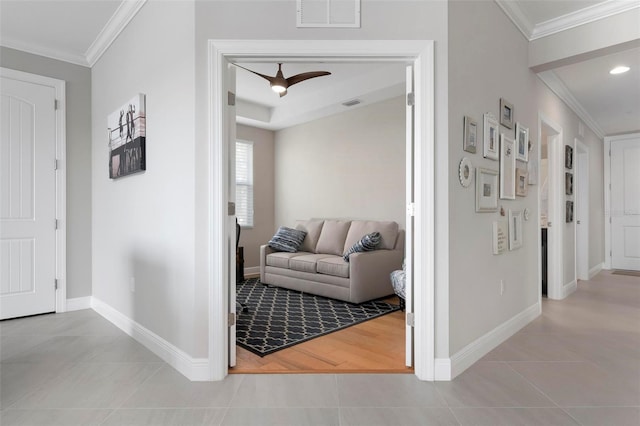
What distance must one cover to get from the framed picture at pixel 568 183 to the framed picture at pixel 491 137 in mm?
2449

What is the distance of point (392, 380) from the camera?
7.23 ft

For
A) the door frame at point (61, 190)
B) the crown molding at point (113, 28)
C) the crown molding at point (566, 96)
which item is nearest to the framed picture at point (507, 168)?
the crown molding at point (566, 96)

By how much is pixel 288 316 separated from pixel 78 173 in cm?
271

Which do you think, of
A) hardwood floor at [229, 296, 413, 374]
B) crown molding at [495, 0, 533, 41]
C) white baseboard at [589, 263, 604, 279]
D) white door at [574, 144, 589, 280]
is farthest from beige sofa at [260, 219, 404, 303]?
white baseboard at [589, 263, 604, 279]

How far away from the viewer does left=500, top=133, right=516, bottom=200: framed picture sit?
2.88 metres

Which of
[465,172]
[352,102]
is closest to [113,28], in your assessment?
[352,102]

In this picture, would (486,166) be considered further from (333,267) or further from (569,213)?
(569,213)

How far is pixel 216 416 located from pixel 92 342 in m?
1.65

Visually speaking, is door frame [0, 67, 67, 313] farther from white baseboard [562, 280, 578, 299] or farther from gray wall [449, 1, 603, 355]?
white baseboard [562, 280, 578, 299]

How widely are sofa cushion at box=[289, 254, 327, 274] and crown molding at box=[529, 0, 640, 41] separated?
3282mm

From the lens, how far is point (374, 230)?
472 cm

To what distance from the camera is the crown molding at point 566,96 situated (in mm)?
3777

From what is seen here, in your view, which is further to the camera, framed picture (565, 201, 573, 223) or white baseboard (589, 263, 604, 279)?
white baseboard (589, 263, 604, 279)

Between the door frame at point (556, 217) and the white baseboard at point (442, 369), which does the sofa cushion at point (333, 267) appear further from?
the door frame at point (556, 217)
